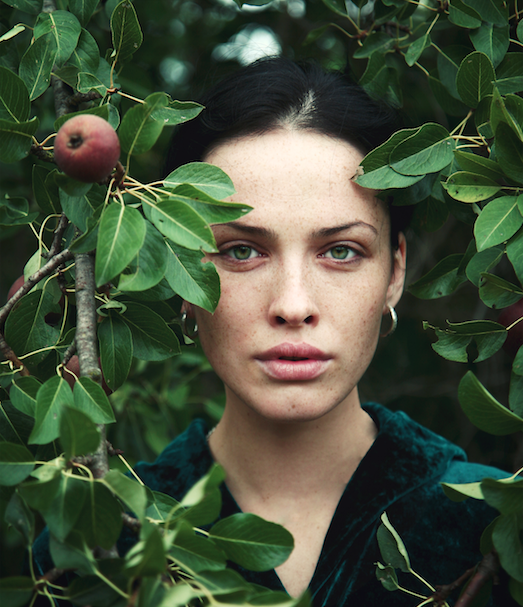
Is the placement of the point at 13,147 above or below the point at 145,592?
above

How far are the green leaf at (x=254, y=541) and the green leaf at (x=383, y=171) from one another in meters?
0.61

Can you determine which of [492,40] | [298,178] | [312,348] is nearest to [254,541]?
[312,348]

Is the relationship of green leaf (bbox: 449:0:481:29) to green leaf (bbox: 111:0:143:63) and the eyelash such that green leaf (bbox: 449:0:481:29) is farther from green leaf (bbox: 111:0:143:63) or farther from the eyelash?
green leaf (bbox: 111:0:143:63)

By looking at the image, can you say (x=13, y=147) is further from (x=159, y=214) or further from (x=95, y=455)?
(x=95, y=455)

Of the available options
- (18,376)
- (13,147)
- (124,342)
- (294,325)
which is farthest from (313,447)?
(13,147)

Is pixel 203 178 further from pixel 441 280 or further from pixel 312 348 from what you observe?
pixel 441 280

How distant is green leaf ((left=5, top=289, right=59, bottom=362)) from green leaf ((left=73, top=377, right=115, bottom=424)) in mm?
220

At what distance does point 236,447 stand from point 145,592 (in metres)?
0.74

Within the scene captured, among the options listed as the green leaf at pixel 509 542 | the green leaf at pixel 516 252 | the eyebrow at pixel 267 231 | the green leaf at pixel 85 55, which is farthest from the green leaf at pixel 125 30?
the green leaf at pixel 509 542

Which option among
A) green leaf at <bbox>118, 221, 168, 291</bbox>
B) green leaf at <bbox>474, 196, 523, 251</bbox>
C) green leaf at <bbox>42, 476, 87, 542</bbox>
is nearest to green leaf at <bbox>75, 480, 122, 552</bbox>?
green leaf at <bbox>42, 476, 87, 542</bbox>

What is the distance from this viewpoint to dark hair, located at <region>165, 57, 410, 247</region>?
4.05ft

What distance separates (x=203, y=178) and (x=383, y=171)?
35cm

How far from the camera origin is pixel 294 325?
110cm

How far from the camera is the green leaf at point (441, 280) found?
120 cm
